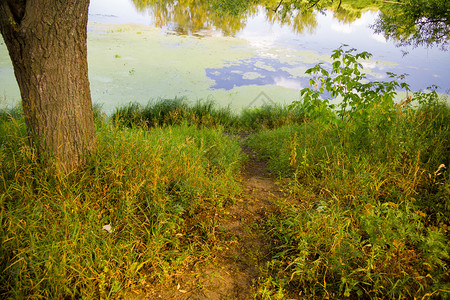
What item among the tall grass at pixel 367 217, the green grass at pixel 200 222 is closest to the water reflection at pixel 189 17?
the tall grass at pixel 367 217

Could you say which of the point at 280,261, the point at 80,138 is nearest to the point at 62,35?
the point at 80,138

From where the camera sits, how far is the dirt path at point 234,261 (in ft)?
5.70

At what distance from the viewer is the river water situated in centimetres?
678

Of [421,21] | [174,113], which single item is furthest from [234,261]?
[421,21]

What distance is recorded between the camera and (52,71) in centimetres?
210

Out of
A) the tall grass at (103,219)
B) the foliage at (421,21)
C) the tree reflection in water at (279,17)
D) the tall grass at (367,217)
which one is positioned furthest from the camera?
the tree reflection in water at (279,17)

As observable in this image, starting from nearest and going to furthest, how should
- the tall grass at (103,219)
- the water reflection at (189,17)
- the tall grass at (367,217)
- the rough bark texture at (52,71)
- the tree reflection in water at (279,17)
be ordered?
the tall grass at (103,219) < the tall grass at (367,217) < the rough bark texture at (52,71) < the tree reflection in water at (279,17) < the water reflection at (189,17)

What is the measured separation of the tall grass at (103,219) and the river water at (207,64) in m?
3.83

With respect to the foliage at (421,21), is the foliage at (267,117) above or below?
below

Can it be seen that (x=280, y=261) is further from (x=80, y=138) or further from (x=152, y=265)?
(x=80, y=138)

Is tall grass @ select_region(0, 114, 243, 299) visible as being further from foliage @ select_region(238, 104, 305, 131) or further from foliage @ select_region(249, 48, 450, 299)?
foliage @ select_region(238, 104, 305, 131)

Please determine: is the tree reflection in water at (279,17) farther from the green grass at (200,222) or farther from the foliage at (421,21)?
the green grass at (200,222)

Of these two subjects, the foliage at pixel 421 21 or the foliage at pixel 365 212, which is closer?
the foliage at pixel 365 212

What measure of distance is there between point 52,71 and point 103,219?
4.05 feet
